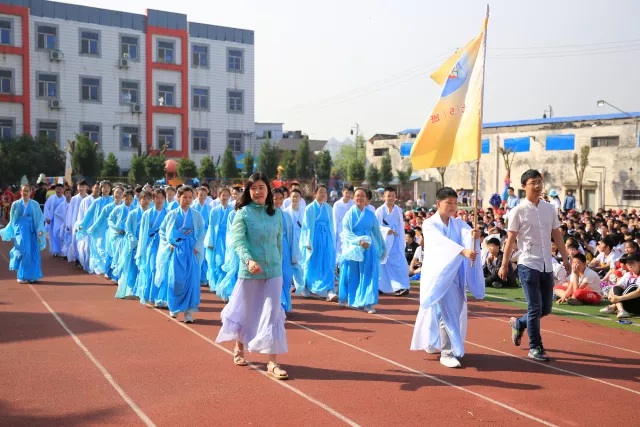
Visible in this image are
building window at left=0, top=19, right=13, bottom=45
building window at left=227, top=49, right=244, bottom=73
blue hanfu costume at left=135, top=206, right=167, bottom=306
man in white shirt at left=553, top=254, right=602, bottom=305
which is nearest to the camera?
blue hanfu costume at left=135, top=206, right=167, bottom=306

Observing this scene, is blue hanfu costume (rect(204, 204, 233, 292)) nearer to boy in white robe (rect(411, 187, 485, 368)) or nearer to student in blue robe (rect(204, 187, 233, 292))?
student in blue robe (rect(204, 187, 233, 292))

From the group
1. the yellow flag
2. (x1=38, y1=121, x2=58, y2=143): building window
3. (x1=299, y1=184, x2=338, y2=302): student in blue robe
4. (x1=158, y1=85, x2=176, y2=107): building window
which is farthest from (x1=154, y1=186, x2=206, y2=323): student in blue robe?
(x1=158, y1=85, x2=176, y2=107): building window

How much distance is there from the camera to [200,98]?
139 ft

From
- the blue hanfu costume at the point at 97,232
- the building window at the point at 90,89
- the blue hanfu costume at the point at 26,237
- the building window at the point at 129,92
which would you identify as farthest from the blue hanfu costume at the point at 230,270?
the building window at the point at 129,92

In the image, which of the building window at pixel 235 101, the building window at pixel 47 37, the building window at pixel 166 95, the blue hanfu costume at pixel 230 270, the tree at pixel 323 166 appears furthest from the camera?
the tree at pixel 323 166

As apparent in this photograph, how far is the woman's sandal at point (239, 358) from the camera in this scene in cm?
657

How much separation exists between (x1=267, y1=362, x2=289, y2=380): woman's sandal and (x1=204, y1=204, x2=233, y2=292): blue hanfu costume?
5.17m

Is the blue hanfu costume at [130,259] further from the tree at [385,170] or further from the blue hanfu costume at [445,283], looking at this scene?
the tree at [385,170]

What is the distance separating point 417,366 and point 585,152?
33681 millimetres

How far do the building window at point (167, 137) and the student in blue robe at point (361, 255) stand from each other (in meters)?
32.9

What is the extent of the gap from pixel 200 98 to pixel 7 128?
11507 millimetres

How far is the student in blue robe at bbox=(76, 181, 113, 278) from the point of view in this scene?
13352 millimetres

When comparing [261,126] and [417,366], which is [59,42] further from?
[417,366]

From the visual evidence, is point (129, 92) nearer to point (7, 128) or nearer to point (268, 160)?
point (7, 128)
